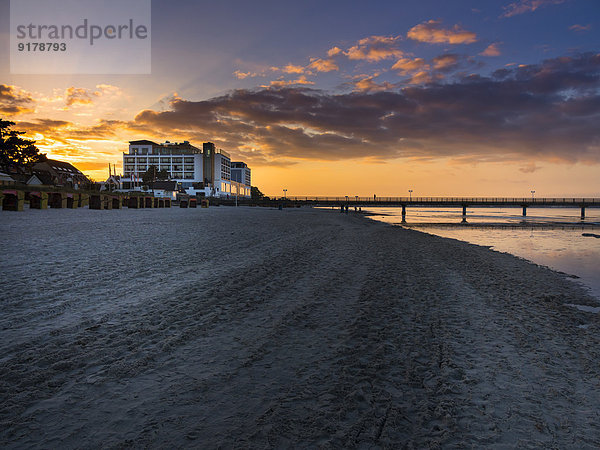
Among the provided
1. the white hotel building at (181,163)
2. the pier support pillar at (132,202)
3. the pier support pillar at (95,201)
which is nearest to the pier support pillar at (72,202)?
the pier support pillar at (95,201)

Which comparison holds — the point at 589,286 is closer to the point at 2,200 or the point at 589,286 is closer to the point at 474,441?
the point at 474,441

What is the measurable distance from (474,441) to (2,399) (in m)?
4.45

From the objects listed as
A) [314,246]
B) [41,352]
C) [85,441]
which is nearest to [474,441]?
[85,441]

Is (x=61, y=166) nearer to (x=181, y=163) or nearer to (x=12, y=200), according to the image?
(x=181, y=163)

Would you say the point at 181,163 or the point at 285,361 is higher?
the point at 181,163

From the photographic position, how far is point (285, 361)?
4.22 meters

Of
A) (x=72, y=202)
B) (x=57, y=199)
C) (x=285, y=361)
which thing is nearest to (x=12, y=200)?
(x=57, y=199)

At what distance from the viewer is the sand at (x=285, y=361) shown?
116 inches

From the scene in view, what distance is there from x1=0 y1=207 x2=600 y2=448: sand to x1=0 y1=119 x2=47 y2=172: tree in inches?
2720

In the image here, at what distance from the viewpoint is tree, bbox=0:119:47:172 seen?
58.9 m

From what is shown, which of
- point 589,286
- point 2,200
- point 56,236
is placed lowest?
point 589,286

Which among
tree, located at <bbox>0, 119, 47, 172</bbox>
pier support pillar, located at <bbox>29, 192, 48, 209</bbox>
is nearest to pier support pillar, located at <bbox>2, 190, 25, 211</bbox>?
pier support pillar, located at <bbox>29, 192, 48, 209</bbox>

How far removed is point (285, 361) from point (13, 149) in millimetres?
77729

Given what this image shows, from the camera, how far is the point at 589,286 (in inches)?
406
